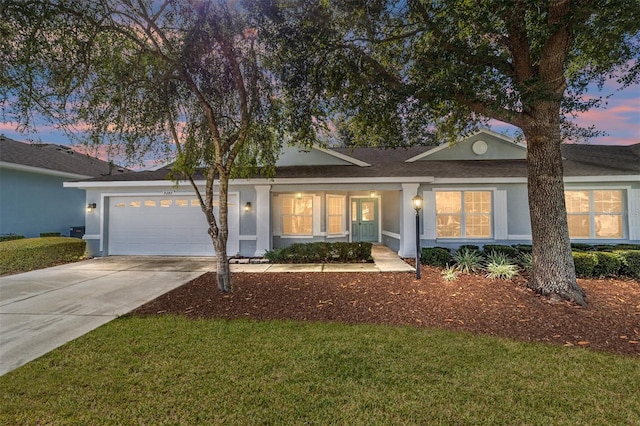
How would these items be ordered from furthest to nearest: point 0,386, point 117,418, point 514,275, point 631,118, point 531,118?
point 631,118 < point 514,275 < point 531,118 < point 0,386 < point 117,418

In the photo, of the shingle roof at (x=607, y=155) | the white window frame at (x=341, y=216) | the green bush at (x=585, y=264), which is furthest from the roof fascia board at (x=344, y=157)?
the shingle roof at (x=607, y=155)

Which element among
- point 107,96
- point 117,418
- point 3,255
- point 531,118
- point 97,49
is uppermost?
point 97,49

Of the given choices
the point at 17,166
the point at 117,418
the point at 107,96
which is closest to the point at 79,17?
the point at 107,96

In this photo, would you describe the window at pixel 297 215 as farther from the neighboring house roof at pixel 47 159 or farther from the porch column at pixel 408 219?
the neighboring house roof at pixel 47 159

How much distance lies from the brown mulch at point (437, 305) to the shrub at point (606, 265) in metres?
0.27

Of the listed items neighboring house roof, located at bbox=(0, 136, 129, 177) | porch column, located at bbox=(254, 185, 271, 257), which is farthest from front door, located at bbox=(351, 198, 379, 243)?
neighboring house roof, located at bbox=(0, 136, 129, 177)

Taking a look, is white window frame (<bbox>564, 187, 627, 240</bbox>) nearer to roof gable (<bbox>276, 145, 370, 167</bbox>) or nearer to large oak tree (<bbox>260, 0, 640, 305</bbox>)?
large oak tree (<bbox>260, 0, 640, 305</bbox>)

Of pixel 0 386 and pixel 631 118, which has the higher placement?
pixel 631 118

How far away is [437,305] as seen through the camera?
542 cm

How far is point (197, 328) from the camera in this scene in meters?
4.47

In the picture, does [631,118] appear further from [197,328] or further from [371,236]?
[197,328]

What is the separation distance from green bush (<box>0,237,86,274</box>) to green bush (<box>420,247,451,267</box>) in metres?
11.4

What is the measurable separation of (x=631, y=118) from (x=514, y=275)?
29.7ft

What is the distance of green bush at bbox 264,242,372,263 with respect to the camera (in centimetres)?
941
